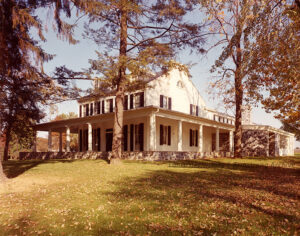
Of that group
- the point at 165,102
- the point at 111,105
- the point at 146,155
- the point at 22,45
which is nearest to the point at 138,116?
the point at 146,155

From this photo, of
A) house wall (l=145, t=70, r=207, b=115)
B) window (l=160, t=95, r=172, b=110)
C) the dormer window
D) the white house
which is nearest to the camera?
the white house

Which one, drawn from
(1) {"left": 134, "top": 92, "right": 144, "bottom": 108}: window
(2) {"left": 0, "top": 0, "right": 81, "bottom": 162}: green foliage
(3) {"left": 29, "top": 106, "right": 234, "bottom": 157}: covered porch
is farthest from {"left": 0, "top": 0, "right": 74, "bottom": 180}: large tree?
(1) {"left": 134, "top": 92, "right": 144, "bottom": 108}: window

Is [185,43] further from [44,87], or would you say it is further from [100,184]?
[100,184]

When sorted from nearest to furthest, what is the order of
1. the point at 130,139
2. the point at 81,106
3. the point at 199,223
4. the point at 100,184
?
the point at 199,223 < the point at 100,184 < the point at 130,139 < the point at 81,106

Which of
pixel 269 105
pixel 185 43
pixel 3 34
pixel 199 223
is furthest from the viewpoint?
pixel 185 43

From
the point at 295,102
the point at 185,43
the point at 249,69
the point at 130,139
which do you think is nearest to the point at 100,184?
the point at 249,69

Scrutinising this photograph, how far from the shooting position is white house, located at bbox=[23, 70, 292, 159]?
19078mm

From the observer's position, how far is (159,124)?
21062 mm

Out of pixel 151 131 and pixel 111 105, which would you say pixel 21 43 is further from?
pixel 111 105

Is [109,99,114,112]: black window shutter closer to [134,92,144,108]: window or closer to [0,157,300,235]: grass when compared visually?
[134,92,144,108]: window

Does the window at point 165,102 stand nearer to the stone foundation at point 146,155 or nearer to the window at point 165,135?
the window at point 165,135

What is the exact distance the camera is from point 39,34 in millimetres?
9391

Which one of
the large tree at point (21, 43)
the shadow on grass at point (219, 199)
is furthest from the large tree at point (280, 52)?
the large tree at point (21, 43)

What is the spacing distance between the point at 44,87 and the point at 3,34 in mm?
4409
